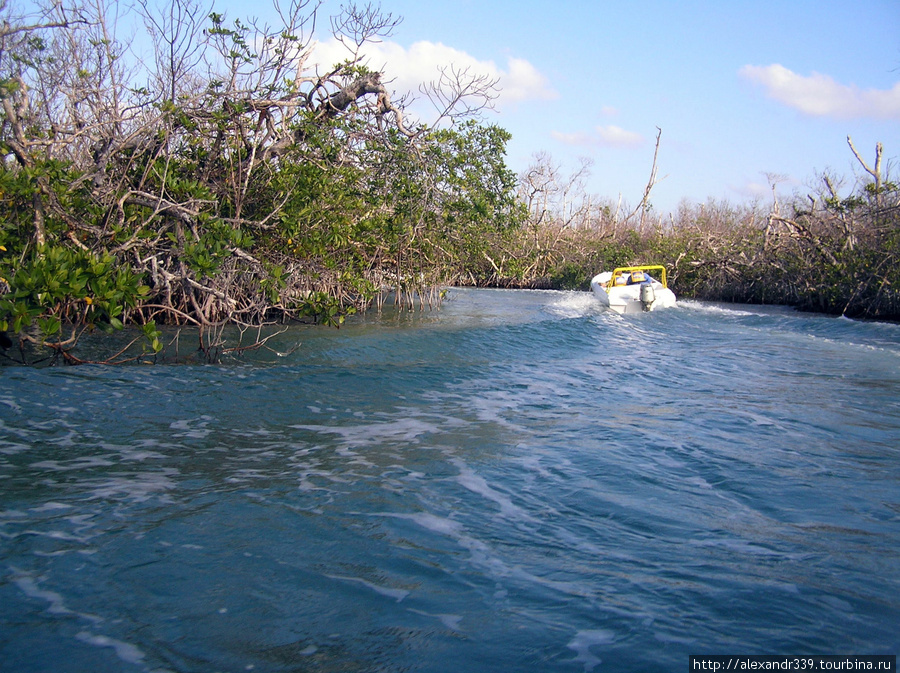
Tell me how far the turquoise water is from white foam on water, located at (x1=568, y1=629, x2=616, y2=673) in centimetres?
1

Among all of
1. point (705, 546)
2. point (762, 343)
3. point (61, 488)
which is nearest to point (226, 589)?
point (61, 488)

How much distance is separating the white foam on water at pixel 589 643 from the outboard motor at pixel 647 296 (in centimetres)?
1676

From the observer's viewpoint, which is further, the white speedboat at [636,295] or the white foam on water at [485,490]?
the white speedboat at [636,295]

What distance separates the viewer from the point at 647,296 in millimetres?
18938

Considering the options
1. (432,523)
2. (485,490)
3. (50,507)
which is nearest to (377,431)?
(485,490)

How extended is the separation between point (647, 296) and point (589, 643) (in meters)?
16.9

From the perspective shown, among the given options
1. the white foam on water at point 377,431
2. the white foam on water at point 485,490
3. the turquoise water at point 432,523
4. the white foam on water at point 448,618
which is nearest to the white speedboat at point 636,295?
the turquoise water at point 432,523

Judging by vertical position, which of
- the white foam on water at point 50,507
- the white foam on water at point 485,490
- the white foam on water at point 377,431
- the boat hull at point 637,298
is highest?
the boat hull at point 637,298

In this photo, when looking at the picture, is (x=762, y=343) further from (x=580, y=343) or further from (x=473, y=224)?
(x=473, y=224)

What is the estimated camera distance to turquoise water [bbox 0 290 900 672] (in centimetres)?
297

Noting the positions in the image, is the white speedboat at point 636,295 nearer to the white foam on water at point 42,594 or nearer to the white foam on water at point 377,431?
the white foam on water at point 377,431

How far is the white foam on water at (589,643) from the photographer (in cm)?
285

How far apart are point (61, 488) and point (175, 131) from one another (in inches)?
301

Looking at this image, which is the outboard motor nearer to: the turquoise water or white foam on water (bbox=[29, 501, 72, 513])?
the turquoise water
